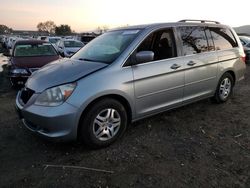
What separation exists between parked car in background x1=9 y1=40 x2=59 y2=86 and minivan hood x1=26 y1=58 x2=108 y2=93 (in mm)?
3608

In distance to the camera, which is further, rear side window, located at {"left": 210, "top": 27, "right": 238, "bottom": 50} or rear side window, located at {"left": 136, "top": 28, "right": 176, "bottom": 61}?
rear side window, located at {"left": 210, "top": 27, "right": 238, "bottom": 50}

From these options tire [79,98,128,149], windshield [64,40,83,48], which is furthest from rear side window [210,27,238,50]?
windshield [64,40,83,48]

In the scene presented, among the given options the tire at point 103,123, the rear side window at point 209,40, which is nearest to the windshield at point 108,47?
the tire at point 103,123

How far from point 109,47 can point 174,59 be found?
1149 mm

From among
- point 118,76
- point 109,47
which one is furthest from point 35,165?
point 109,47

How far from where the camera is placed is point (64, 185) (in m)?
3.19

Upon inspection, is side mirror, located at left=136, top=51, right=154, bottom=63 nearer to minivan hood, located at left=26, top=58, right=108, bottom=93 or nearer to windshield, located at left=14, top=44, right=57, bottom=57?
minivan hood, located at left=26, top=58, right=108, bottom=93

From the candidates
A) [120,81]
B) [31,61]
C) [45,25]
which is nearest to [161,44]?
[120,81]

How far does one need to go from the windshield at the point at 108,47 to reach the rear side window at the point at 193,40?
1025 mm

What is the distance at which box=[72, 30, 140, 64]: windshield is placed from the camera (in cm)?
438

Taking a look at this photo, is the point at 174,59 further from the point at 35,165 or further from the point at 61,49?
the point at 61,49

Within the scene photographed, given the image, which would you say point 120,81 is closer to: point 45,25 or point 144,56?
point 144,56

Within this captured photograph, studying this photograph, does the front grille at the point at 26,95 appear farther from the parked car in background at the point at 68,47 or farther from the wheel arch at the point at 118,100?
the parked car in background at the point at 68,47

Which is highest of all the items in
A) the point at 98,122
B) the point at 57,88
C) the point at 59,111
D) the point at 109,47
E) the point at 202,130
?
the point at 109,47
